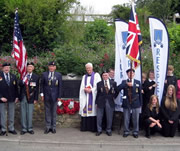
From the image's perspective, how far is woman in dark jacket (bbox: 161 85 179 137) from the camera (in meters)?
7.83

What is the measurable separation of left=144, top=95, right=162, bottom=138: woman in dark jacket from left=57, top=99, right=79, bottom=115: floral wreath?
2206mm

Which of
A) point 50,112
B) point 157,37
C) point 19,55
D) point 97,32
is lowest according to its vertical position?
point 50,112

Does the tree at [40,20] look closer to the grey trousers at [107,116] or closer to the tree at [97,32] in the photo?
the tree at [97,32]

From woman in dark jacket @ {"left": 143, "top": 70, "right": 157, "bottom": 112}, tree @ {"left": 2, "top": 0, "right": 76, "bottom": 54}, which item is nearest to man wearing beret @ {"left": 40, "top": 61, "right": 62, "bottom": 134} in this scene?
woman in dark jacket @ {"left": 143, "top": 70, "right": 157, "bottom": 112}

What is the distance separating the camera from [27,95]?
7863 mm

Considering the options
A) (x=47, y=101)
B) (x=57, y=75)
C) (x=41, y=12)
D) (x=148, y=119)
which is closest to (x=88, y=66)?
(x=57, y=75)

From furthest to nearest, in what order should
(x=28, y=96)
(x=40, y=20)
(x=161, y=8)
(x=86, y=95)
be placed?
1. (x=161, y=8)
2. (x=40, y=20)
3. (x=86, y=95)
4. (x=28, y=96)

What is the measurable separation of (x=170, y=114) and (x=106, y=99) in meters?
1.84

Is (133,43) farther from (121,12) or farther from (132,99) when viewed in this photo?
(121,12)

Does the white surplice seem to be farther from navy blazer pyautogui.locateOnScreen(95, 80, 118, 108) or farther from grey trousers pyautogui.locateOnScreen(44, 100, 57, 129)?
grey trousers pyautogui.locateOnScreen(44, 100, 57, 129)

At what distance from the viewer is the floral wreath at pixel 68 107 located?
28.8 ft

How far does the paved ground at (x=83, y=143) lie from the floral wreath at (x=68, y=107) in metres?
1.09

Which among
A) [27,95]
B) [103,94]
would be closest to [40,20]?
[27,95]

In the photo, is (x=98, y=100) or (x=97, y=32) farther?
(x=97, y=32)
